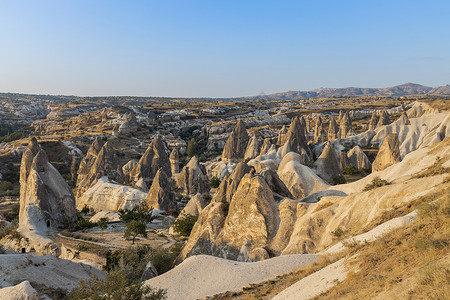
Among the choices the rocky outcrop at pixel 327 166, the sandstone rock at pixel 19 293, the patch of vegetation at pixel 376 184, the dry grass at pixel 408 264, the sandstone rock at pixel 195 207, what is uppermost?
the dry grass at pixel 408 264

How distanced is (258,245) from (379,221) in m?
6.70

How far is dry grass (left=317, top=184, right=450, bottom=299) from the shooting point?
6781mm

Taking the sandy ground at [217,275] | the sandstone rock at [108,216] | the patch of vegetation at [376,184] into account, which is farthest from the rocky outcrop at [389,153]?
the sandy ground at [217,275]

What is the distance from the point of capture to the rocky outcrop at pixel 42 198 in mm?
29000

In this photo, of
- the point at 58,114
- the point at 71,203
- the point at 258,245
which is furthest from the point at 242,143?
the point at 58,114

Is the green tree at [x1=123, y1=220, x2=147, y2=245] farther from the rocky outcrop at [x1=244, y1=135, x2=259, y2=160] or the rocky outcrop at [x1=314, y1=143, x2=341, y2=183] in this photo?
the rocky outcrop at [x1=244, y1=135, x2=259, y2=160]

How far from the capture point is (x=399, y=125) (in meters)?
69.0

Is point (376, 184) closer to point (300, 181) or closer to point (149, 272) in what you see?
point (300, 181)

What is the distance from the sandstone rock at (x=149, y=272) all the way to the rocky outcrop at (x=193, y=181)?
99.4 feet

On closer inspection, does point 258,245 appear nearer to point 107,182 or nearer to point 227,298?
point 227,298

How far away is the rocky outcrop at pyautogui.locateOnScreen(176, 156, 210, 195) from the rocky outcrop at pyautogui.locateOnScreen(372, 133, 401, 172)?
23924mm

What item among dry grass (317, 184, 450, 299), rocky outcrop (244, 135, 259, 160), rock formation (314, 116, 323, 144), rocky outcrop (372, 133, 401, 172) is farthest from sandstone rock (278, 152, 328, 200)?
rock formation (314, 116, 323, 144)

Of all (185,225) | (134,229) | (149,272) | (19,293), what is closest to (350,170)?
(185,225)

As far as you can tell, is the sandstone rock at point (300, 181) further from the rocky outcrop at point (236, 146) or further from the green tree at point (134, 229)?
the rocky outcrop at point (236, 146)
